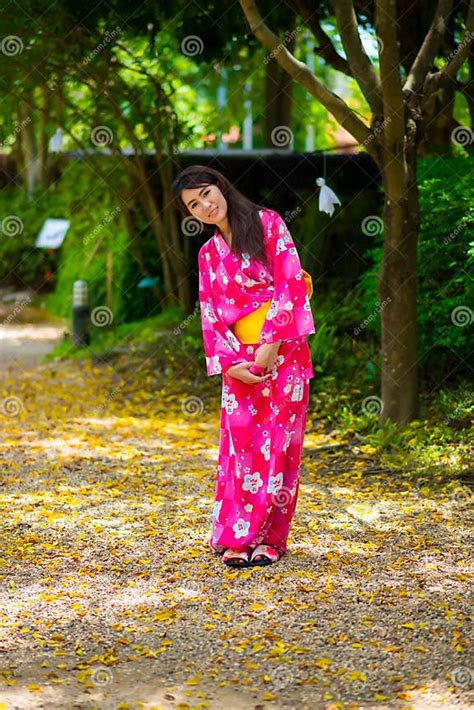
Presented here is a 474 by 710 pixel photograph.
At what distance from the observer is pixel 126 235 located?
1259 cm

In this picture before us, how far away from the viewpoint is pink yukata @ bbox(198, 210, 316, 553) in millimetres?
4746

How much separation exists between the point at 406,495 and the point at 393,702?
273 centimetres

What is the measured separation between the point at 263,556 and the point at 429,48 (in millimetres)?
3765

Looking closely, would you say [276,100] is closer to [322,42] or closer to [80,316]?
[80,316]

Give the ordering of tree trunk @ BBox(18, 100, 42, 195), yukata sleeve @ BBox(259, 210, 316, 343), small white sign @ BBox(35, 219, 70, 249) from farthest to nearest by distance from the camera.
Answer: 1. tree trunk @ BBox(18, 100, 42, 195)
2. small white sign @ BBox(35, 219, 70, 249)
3. yukata sleeve @ BBox(259, 210, 316, 343)

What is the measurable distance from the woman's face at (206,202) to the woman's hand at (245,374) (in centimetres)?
64

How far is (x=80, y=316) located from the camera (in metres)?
11.9

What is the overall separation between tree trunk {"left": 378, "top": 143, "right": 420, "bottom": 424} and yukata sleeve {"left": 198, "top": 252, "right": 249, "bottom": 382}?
2418mm

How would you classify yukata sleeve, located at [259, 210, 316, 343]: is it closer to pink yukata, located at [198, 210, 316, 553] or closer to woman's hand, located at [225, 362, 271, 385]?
pink yukata, located at [198, 210, 316, 553]

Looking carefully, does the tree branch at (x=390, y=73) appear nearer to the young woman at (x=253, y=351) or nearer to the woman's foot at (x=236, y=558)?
the young woman at (x=253, y=351)

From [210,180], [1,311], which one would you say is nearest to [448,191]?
[210,180]

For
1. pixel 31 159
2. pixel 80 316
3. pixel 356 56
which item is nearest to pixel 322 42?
pixel 356 56

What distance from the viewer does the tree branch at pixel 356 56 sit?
6723 mm

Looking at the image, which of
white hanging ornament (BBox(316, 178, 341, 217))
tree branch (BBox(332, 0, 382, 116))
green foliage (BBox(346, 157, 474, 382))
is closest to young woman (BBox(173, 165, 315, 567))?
white hanging ornament (BBox(316, 178, 341, 217))
